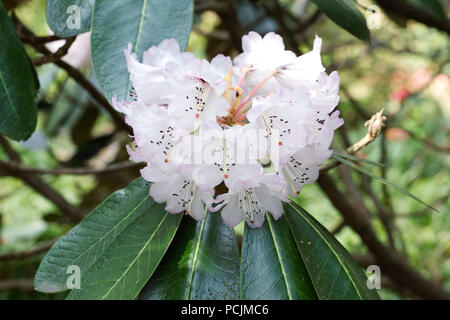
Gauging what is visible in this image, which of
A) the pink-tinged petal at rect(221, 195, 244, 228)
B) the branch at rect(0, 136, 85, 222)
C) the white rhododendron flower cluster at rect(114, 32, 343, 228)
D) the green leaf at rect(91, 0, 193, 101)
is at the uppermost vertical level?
the green leaf at rect(91, 0, 193, 101)

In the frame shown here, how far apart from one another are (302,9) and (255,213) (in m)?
1.57

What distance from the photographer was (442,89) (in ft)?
9.70

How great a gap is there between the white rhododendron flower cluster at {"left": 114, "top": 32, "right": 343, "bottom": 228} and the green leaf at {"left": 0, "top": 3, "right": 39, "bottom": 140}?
0.22 meters

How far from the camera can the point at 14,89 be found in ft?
2.47

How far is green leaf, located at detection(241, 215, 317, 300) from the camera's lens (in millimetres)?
598

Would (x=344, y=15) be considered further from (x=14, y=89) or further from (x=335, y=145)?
(x=335, y=145)

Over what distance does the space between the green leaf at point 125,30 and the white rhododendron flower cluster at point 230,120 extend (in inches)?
1.4

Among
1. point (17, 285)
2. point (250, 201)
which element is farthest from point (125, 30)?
point (17, 285)

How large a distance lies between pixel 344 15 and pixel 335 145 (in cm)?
96

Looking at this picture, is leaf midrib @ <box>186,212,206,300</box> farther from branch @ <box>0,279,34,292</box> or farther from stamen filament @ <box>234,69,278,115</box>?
branch @ <box>0,279,34,292</box>

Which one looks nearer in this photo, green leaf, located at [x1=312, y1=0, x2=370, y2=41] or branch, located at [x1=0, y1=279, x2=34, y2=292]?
green leaf, located at [x1=312, y1=0, x2=370, y2=41]

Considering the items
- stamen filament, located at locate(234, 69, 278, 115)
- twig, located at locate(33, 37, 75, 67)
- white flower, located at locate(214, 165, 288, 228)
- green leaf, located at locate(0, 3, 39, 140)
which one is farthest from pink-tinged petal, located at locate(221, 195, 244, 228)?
twig, located at locate(33, 37, 75, 67)

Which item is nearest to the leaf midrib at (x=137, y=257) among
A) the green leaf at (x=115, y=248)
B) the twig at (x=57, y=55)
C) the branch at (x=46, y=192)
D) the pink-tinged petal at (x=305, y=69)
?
the green leaf at (x=115, y=248)

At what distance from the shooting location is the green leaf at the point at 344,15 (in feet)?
2.57
